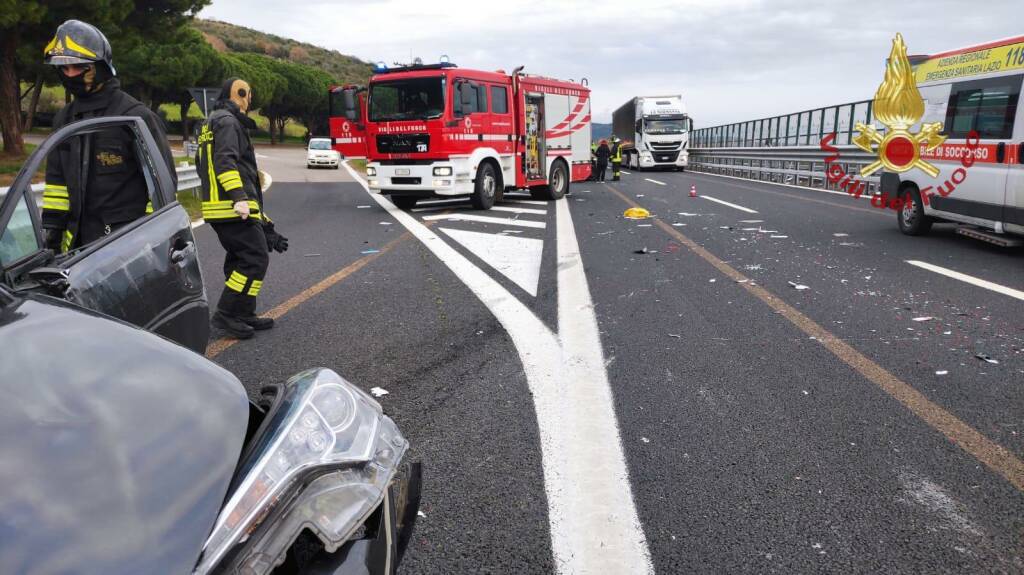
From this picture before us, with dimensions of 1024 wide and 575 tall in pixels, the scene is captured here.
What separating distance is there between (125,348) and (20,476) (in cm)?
41

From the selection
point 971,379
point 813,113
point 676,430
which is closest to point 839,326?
point 971,379

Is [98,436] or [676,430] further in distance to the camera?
[676,430]

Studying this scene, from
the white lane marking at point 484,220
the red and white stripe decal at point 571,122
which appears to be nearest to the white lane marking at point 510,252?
the white lane marking at point 484,220

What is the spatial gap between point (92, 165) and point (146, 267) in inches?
63.3

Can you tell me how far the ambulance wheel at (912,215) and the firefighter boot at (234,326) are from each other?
29.8 ft

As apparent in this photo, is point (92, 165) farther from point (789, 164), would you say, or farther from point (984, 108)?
point (789, 164)

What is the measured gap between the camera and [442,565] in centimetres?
249

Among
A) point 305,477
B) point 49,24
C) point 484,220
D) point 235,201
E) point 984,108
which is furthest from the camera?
point 49,24

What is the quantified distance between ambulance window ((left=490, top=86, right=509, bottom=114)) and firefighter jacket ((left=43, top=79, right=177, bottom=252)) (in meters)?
11.9

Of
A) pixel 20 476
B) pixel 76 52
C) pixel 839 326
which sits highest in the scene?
pixel 76 52

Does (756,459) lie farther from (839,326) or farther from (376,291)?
(376,291)

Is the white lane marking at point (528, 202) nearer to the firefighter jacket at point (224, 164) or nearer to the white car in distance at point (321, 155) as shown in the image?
the firefighter jacket at point (224, 164)

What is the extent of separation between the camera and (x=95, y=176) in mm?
3865

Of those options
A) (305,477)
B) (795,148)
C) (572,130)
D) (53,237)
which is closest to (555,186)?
(572,130)
